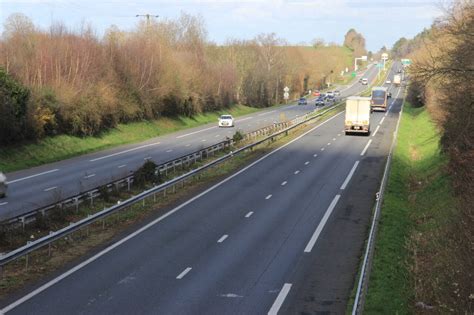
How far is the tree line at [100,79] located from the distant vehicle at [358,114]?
63.7 ft

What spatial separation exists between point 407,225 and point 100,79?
37.1m

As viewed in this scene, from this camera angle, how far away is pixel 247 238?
17094mm

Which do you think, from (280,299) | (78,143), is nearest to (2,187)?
(280,299)

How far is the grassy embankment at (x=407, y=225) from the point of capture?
483 inches

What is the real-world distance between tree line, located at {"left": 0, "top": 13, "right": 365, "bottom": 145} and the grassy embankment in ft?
75.1

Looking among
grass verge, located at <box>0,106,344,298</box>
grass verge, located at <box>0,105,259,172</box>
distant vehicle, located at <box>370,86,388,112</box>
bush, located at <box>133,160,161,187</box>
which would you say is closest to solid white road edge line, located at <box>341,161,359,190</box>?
grass verge, located at <box>0,106,344,298</box>

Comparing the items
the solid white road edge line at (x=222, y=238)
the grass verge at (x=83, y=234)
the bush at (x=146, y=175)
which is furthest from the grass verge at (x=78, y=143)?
the solid white road edge line at (x=222, y=238)

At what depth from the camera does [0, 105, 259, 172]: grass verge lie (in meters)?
35.3

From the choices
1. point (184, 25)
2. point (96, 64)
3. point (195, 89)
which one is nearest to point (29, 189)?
point (96, 64)

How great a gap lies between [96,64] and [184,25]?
139 ft

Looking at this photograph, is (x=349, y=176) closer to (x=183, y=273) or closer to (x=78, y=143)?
(x=183, y=273)

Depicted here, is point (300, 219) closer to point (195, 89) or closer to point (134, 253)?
point (134, 253)

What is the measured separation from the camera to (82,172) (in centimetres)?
3145

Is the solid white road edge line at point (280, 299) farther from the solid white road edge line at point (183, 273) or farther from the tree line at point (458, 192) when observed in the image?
the tree line at point (458, 192)
